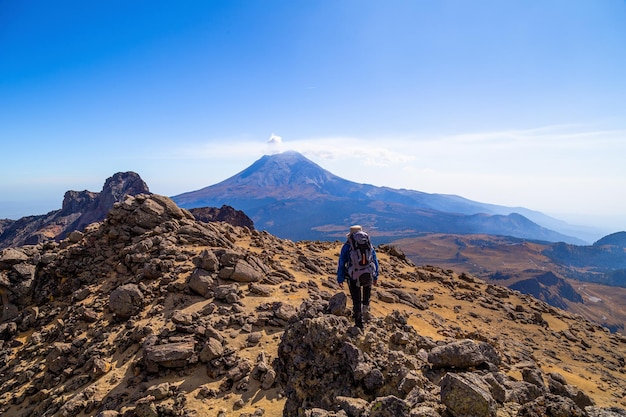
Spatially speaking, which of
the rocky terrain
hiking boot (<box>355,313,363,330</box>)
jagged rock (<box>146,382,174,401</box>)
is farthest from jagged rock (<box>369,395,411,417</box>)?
the rocky terrain

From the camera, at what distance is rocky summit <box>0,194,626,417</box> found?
6777 millimetres

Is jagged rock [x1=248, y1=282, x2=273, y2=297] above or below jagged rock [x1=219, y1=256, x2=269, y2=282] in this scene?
below

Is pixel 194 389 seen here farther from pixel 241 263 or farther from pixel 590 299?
pixel 590 299

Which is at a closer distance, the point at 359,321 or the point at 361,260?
the point at 359,321

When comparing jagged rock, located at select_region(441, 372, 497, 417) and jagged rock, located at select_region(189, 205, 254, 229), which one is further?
jagged rock, located at select_region(189, 205, 254, 229)

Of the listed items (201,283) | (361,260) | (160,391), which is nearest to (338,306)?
(361,260)

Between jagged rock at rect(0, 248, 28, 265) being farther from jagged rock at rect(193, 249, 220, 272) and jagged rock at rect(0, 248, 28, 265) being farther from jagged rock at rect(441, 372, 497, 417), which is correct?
jagged rock at rect(441, 372, 497, 417)

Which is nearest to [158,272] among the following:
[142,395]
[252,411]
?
[142,395]

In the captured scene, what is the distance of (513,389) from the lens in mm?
6414

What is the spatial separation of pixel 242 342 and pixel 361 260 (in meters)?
4.44

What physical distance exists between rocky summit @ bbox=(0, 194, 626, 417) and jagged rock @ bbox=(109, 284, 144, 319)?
43 millimetres

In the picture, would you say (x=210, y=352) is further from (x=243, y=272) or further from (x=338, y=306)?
(x=243, y=272)

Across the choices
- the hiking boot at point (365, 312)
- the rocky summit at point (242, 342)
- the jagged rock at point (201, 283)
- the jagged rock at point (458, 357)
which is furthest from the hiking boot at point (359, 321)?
the jagged rock at point (201, 283)

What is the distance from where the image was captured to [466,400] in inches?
203
